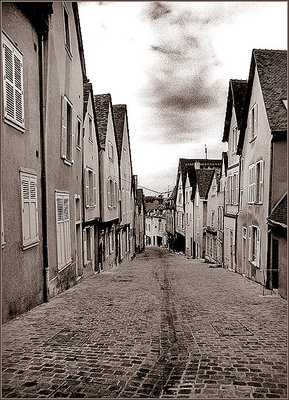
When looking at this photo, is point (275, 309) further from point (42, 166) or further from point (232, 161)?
point (232, 161)

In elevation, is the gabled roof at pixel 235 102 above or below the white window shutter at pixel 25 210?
above

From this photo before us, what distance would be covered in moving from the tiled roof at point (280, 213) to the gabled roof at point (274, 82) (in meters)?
1.29

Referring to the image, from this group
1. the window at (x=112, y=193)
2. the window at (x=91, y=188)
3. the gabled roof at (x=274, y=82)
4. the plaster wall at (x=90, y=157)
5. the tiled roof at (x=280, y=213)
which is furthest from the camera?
the window at (x=112, y=193)

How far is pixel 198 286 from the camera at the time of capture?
1117 centimetres

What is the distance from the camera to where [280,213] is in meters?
5.83

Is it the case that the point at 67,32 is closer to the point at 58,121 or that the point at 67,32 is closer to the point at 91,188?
the point at 58,121

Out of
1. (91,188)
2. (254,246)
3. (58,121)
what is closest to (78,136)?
(58,121)

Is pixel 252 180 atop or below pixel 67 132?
below

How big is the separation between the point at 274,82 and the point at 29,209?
5.11m

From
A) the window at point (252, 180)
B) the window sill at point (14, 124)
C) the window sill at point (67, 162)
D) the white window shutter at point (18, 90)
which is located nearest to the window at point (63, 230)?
the window sill at point (67, 162)

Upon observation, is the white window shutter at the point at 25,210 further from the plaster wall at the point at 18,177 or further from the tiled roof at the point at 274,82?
the tiled roof at the point at 274,82

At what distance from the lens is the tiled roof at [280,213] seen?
18.8ft

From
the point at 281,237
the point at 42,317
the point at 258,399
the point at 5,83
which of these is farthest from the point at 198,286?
the point at 5,83

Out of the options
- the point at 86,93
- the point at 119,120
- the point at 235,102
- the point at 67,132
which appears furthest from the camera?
the point at 119,120
